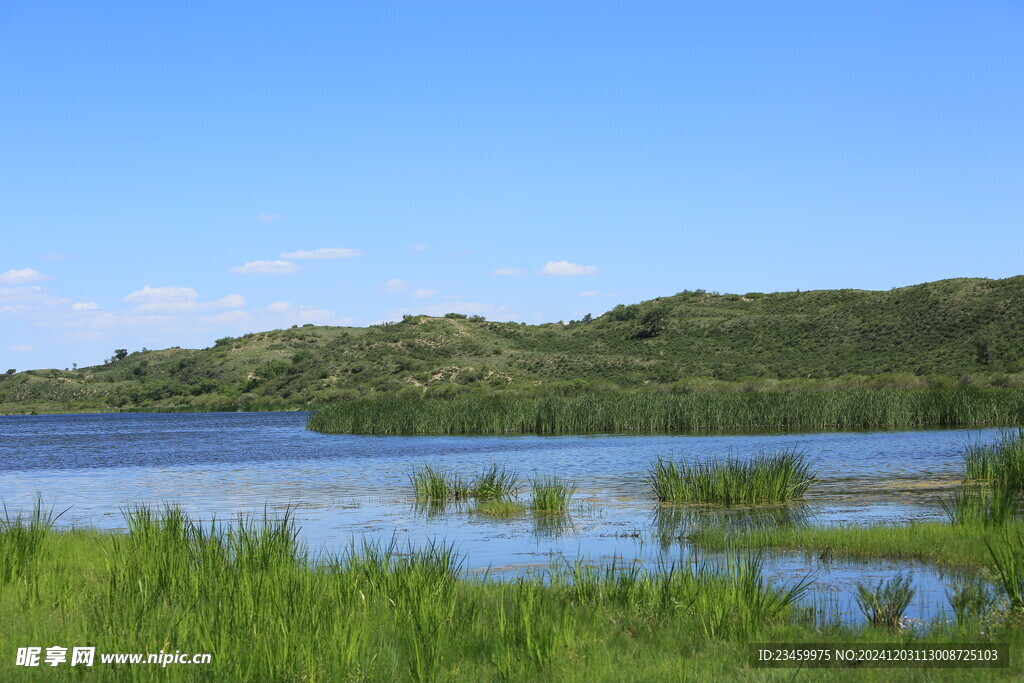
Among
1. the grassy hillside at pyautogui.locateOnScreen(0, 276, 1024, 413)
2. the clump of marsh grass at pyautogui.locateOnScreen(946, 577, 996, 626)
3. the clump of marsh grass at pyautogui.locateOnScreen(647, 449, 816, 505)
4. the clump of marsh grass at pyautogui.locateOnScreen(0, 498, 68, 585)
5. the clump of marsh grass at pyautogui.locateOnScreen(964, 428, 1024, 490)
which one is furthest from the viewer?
the grassy hillside at pyautogui.locateOnScreen(0, 276, 1024, 413)

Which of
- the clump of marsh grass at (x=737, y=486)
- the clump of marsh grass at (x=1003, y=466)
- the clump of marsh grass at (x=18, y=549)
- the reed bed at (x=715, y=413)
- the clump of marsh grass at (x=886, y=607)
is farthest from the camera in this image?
the reed bed at (x=715, y=413)

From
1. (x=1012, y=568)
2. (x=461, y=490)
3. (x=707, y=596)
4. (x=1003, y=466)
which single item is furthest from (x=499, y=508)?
(x=1012, y=568)

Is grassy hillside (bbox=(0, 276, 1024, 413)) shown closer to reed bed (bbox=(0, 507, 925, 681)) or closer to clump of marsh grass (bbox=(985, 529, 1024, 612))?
clump of marsh grass (bbox=(985, 529, 1024, 612))

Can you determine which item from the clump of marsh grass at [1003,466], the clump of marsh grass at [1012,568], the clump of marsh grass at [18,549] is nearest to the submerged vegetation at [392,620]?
the clump of marsh grass at [18,549]

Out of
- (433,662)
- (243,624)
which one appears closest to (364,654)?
(433,662)

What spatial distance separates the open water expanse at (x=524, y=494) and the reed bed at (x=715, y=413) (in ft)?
7.66

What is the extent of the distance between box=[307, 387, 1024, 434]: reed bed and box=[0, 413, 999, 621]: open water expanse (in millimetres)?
2335

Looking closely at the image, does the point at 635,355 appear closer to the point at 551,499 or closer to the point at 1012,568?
the point at 551,499

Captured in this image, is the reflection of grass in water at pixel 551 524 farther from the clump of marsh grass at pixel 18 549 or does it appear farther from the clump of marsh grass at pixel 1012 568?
the clump of marsh grass at pixel 1012 568

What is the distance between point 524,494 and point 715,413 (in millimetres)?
23008

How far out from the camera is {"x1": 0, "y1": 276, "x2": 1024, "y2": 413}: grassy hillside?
72.2 m

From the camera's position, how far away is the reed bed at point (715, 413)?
131 feet

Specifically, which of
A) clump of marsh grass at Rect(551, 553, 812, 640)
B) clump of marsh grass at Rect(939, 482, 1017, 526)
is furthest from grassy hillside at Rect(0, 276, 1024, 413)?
clump of marsh grass at Rect(551, 553, 812, 640)

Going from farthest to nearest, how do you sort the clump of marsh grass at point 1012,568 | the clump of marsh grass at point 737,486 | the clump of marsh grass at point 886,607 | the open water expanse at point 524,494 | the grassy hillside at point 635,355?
the grassy hillside at point 635,355 < the clump of marsh grass at point 737,486 < the open water expanse at point 524,494 < the clump of marsh grass at point 886,607 < the clump of marsh grass at point 1012,568
